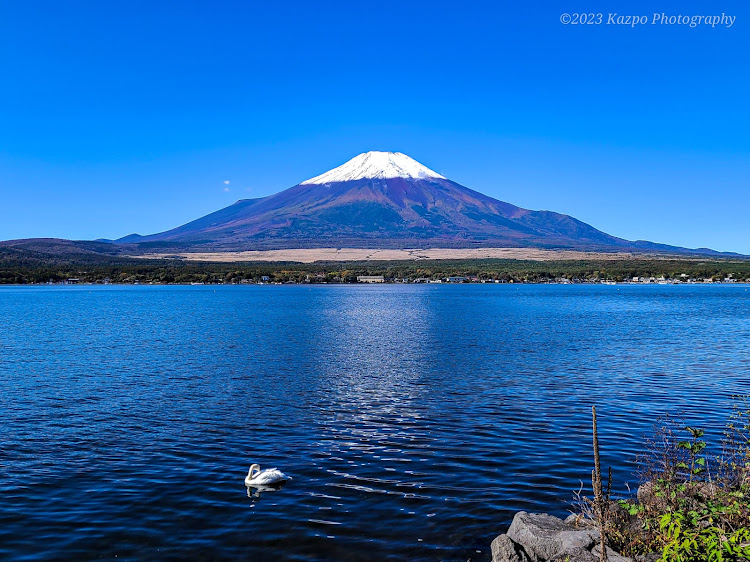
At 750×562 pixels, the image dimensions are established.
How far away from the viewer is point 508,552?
11203 mm

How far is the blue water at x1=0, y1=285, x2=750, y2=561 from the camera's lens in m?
13.4

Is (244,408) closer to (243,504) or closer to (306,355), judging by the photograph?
(243,504)

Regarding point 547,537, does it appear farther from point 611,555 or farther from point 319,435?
point 319,435

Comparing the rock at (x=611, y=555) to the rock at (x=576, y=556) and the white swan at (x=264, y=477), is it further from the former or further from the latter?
the white swan at (x=264, y=477)

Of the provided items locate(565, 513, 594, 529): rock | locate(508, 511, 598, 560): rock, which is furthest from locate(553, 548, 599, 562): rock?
locate(565, 513, 594, 529): rock

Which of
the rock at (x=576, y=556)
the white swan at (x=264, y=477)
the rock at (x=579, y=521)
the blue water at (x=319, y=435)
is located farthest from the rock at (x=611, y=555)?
the white swan at (x=264, y=477)

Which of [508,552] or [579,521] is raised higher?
[579,521]

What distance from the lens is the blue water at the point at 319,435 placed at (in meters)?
13.4

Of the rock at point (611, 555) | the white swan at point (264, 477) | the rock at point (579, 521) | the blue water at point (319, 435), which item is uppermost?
the rock at point (611, 555)

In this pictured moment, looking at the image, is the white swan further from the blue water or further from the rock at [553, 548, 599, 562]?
the rock at [553, 548, 599, 562]

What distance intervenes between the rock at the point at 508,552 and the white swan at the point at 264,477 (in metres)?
6.25

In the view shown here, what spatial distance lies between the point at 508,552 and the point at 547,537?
2.51 feet

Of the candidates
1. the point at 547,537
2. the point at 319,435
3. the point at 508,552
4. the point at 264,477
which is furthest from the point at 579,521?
the point at 319,435

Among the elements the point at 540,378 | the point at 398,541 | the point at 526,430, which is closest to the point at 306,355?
the point at 540,378
